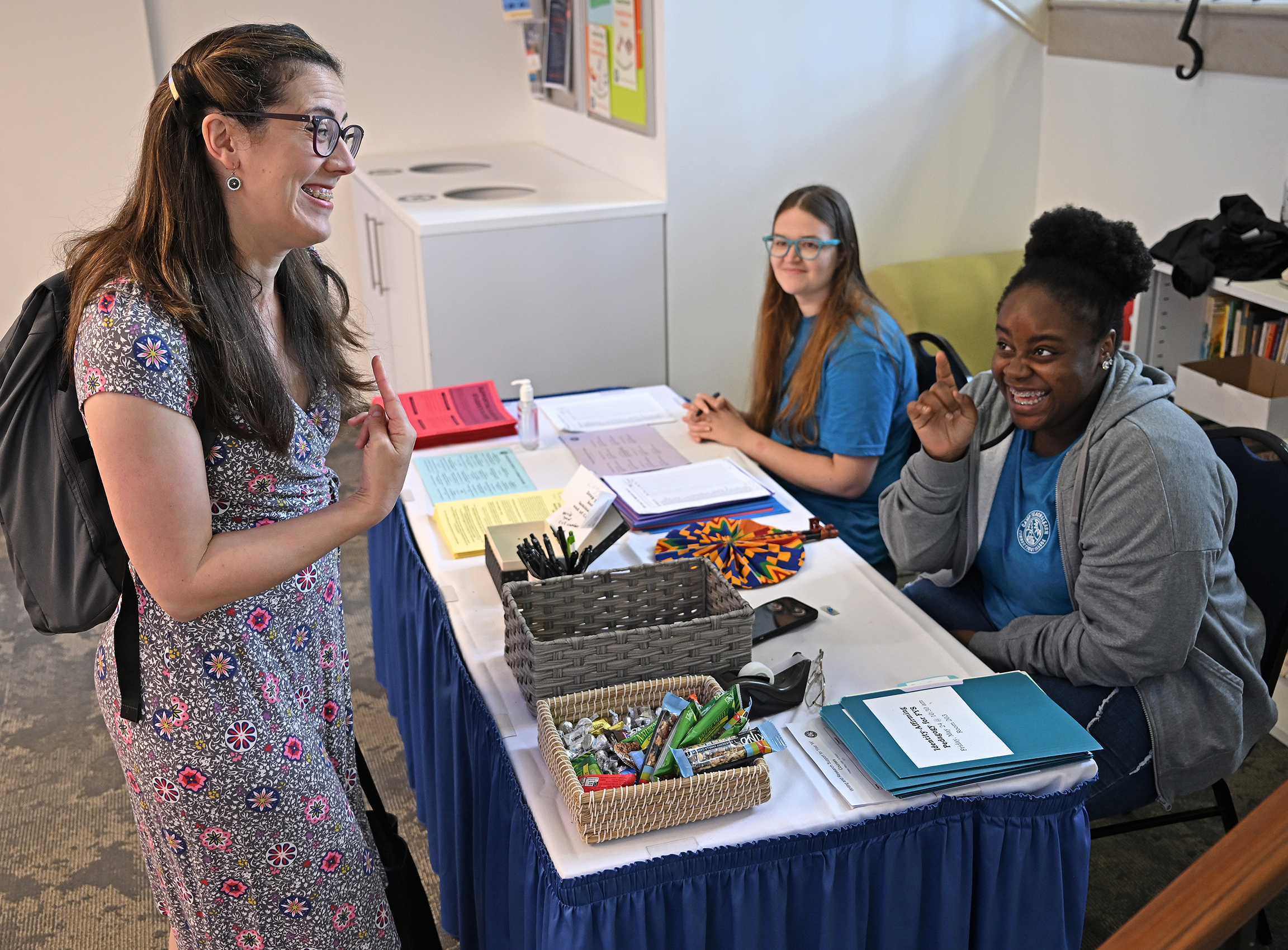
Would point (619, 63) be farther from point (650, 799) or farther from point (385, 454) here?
point (650, 799)

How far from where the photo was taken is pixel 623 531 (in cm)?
193

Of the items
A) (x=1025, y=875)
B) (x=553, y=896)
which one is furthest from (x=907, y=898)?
(x=553, y=896)

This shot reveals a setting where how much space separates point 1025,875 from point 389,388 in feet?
3.24

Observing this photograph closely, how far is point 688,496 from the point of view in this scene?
2.10 metres

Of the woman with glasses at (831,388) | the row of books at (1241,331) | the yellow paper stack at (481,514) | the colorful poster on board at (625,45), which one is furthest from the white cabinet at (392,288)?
the row of books at (1241,331)

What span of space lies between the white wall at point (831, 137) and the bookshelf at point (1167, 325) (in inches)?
37.7

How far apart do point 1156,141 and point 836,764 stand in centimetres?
259

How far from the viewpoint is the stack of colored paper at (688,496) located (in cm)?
203

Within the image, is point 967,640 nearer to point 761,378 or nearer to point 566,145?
point 761,378

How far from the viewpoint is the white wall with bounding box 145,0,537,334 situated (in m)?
4.38

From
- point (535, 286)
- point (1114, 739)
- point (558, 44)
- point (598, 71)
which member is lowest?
point (1114, 739)

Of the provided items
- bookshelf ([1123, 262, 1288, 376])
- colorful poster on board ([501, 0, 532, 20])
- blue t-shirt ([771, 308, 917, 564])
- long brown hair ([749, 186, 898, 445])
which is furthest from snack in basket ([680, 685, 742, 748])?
colorful poster on board ([501, 0, 532, 20])

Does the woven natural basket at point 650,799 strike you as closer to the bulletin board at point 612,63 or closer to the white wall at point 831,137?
the white wall at point 831,137

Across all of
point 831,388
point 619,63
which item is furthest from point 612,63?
point 831,388
